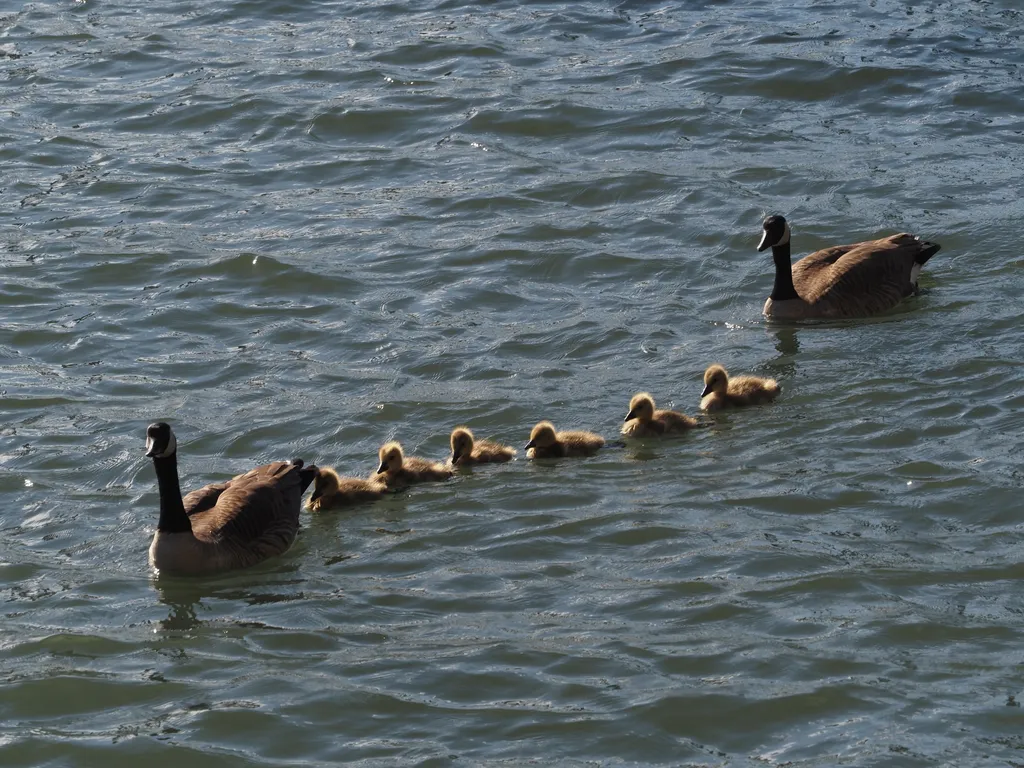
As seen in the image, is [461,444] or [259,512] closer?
[259,512]

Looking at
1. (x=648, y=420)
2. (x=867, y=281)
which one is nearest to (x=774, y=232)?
(x=867, y=281)

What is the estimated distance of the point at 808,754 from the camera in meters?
8.29

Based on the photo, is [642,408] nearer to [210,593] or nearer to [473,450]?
[473,450]

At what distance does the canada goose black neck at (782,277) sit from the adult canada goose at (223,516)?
543 centimetres

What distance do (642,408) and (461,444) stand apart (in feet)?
4.68

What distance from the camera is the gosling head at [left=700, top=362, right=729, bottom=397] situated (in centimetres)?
1290

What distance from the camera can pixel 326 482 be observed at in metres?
11.8

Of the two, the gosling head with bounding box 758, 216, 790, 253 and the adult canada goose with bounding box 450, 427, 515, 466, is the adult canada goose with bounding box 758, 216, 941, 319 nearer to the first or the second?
the gosling head with bounding box 758, 216, 790, 253

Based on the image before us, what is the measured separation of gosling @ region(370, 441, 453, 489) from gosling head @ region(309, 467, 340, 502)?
0.32 metres

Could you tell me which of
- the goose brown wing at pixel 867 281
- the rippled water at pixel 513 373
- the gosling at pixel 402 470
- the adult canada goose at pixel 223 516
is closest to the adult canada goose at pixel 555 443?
the rippled water at pixel 513 373

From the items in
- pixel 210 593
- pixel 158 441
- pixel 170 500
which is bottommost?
pixel 210 593

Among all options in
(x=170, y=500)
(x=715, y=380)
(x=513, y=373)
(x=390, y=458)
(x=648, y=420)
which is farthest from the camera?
(x=513, y=373)

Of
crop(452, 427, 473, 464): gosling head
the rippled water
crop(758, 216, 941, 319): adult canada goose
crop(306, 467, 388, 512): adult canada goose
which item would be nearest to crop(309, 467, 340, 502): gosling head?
crop(306, 467, 388, 512): adult canada goose

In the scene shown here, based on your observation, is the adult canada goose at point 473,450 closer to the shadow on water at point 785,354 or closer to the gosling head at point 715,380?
the gosling head at point 715,380
